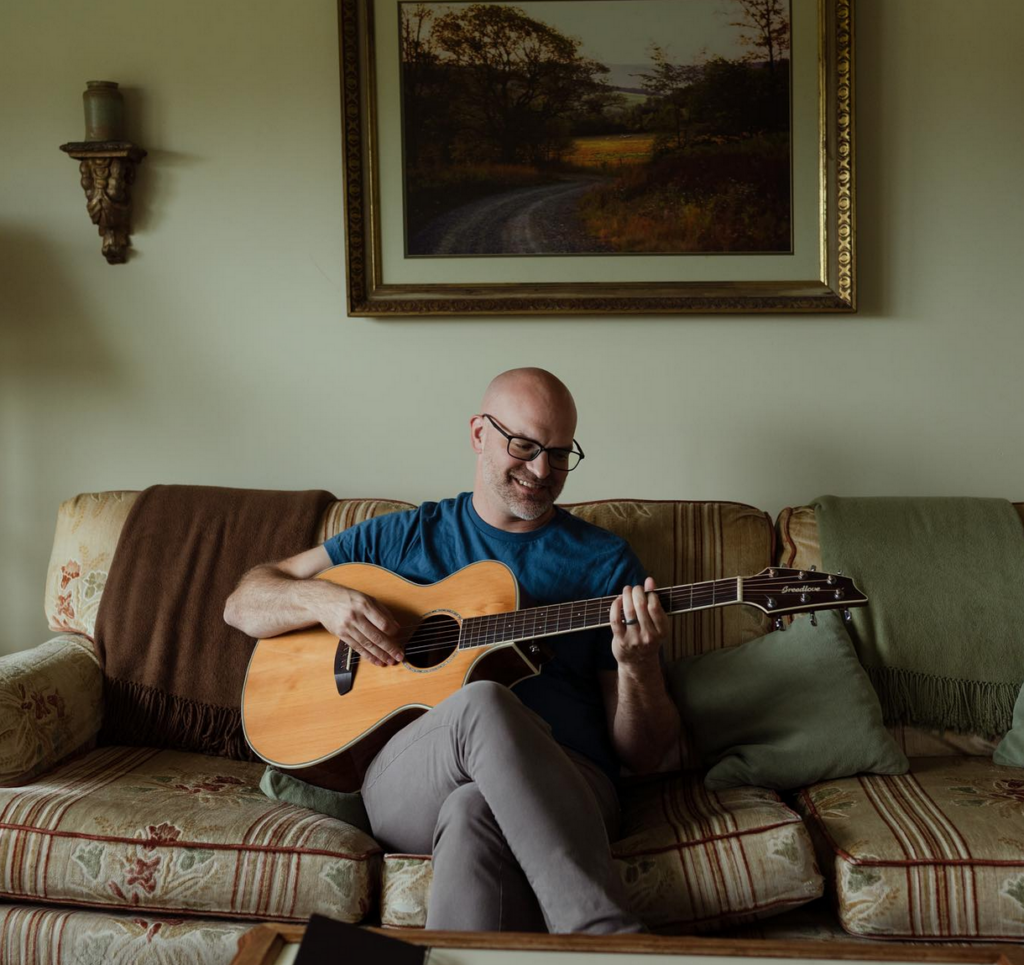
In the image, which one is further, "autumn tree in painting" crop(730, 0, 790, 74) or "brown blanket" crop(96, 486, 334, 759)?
"autumn tree in painting" crop(730, 0, 790, 74)

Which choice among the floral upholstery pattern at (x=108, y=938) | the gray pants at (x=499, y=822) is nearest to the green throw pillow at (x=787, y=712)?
the gray pants at (x=499, y=822)

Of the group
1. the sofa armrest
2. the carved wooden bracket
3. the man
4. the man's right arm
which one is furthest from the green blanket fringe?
the carved wooden bracket

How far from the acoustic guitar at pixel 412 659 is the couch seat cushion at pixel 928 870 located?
36 centimetres

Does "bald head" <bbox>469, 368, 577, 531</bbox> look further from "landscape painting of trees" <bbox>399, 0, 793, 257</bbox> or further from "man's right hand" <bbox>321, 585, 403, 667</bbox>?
"landscape painting of trees" <bbox>399, 0, 793, 257</bbox>

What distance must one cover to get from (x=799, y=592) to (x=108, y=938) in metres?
1.16

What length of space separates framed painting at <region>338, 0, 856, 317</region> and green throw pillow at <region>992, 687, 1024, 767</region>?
3.18 ft

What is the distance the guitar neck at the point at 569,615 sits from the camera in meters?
1.57

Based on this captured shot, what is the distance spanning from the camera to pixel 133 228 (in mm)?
2504

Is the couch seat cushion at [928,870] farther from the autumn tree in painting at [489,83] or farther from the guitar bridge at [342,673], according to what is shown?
the autumn tree in painting at [489,83]

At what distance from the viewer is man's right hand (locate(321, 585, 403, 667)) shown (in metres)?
1.70

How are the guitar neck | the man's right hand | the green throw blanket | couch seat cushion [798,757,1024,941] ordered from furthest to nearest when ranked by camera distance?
the green throw blanket → the man's right hand → the guitar neck → couch seat cushion [798,757,1024,941]

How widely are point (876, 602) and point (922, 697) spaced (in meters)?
0.19

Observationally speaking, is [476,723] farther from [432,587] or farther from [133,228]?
[133,228]

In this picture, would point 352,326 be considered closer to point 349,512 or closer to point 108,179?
point 349,512
